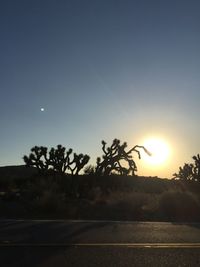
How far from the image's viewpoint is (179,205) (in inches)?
941

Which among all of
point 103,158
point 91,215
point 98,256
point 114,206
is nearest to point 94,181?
point 103,158

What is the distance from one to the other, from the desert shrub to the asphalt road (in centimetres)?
893

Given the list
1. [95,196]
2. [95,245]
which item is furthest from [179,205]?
[95,245]

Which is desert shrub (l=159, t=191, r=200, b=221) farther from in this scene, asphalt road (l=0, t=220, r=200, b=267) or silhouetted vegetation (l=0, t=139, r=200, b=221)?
asphalt road (l=0, t=220, r=200, b=267)

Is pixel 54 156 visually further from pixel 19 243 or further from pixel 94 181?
pixel 19 243

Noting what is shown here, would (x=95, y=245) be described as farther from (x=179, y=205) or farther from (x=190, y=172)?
(x=190, y=172)

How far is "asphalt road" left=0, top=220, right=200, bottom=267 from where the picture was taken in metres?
8.21

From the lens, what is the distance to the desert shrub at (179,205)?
2222 centimetres

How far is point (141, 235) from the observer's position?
1137 centimetres

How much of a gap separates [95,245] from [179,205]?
1475 cm

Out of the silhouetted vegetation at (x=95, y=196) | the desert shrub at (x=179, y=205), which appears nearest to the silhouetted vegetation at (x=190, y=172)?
the silhouetted vegetation at (x=95, y=196)

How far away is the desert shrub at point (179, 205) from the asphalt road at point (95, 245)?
29.3 feet

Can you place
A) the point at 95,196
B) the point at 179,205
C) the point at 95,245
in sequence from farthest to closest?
the point at 95,196 < the point at 179,205 < the point at 95,245

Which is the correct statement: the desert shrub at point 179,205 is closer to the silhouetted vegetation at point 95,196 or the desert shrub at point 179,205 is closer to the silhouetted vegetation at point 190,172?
the silhouetted vegetation at point 95,196
